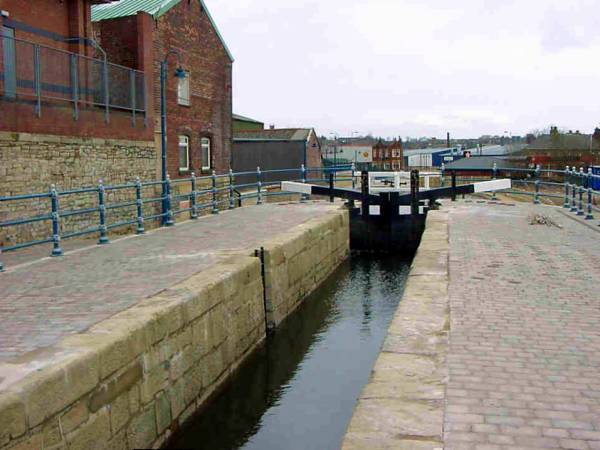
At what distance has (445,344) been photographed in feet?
19.1

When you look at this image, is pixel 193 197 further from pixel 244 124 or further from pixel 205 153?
pixel 244 124

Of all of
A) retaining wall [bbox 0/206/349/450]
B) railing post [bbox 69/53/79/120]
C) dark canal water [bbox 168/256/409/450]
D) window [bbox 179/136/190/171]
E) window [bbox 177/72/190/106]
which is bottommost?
dark canal water [bbox 168/256/409/450]

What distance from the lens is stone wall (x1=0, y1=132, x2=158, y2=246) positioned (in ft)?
46.5

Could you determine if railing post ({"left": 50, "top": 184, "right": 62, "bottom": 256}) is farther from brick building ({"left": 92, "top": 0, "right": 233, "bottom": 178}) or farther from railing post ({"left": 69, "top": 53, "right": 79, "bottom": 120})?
brick building ({"left": 92, "top": 0, "right": 233, "bottom": 178})

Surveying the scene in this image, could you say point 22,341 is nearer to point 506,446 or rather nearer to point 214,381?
point 214,381

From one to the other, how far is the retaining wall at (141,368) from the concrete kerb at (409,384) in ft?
6.72

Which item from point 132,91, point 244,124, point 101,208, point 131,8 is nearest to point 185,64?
point 131,8

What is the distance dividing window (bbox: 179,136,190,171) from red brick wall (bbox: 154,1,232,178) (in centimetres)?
20

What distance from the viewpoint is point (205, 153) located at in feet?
89.6

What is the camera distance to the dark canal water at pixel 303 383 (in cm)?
713

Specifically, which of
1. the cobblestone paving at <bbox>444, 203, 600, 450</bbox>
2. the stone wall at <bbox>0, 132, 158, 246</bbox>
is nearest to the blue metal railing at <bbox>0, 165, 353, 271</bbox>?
the stone wall at <bbox>0, 132, 158, 246</bbox>

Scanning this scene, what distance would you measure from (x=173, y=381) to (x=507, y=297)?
3815 millimetres

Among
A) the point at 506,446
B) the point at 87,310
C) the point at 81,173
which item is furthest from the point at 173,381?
the point at 81,173

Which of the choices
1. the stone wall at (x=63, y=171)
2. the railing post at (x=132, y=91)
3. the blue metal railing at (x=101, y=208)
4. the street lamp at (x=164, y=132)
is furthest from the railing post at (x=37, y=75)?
the railing post at (x=132, y=91)
